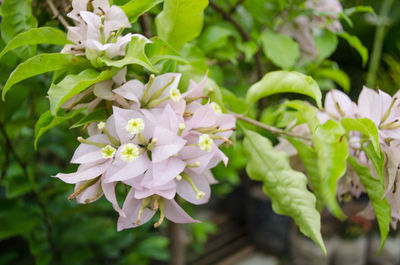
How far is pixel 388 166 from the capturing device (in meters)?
0.32

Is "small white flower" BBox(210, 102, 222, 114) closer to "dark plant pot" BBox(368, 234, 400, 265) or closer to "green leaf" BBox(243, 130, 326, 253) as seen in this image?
"green leaf" BBox(243, 130, 326, 253)

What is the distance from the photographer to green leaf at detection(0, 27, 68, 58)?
0.30 metres

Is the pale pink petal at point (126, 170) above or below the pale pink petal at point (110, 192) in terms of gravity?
above

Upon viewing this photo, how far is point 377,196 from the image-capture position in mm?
333

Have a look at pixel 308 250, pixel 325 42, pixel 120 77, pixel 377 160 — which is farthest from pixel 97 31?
pixel 308 250

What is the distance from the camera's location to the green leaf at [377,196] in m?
0.32

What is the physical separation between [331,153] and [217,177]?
1.65 feet

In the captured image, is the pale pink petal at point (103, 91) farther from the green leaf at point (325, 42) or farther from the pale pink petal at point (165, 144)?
the green leaf at point (325, 42)

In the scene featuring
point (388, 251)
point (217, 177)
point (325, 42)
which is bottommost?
point (388, 251)

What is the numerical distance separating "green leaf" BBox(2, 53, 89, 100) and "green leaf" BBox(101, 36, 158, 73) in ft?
0.12

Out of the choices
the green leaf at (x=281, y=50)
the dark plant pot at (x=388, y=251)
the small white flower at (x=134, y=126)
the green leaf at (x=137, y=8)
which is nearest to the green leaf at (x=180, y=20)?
the green leaf at (x=137, y=8)

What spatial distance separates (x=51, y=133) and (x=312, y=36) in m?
0.58

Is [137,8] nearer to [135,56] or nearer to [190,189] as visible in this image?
[135,56]

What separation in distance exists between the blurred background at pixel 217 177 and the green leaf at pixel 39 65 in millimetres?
52
